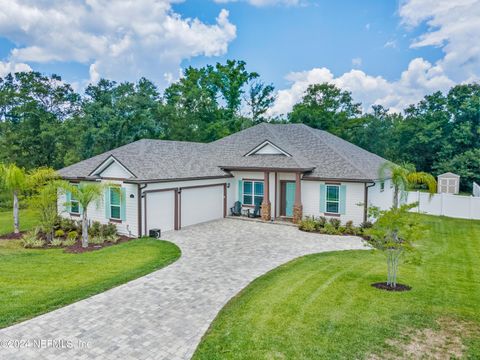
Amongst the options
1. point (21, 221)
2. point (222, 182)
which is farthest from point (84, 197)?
point (21, 221)

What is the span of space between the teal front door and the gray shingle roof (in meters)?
1.51

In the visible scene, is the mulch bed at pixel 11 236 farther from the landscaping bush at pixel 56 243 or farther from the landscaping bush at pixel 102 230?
the landscaping bush at pixel 102 230

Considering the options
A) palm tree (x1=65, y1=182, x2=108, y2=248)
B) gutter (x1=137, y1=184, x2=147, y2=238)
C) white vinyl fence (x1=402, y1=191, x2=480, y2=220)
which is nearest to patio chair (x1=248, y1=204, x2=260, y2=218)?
gutter (x1=137, y1=184, x2=147, y2=238)

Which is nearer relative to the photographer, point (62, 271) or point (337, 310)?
point (337, 310)

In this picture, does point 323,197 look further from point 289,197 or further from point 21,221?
point 21,221

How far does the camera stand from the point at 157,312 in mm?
7383

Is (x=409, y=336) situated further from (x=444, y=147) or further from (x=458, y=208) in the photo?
(x=444, y=147)

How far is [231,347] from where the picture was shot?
5832mm

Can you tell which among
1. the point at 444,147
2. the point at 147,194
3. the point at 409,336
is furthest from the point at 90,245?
the point at 444,147

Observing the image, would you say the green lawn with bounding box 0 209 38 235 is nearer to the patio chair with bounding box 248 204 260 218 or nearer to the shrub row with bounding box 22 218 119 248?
the shrub row with bounding box 22 218 119 248

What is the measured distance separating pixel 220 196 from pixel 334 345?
14.6 m

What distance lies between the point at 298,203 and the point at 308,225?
188 centimetres

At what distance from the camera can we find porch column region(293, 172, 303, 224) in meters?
18.0

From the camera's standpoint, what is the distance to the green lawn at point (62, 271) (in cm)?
768
